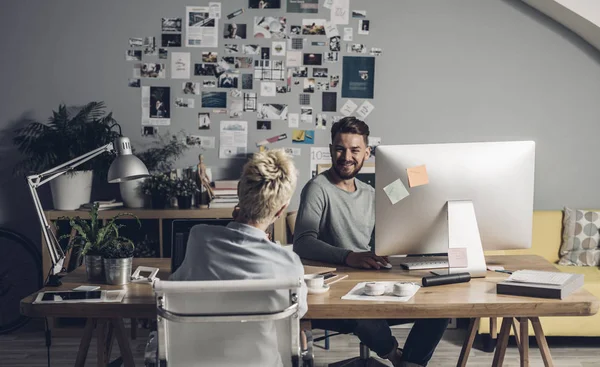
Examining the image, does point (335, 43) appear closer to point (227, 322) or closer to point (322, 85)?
point (322, 85)

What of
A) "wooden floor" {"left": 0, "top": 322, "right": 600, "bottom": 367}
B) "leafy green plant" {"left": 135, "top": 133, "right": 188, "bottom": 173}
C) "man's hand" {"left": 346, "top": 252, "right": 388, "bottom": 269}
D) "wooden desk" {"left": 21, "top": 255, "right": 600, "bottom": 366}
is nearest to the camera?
"wooden desk" {"left": 21, "top": 255, "right": 600, "bottom": 366}

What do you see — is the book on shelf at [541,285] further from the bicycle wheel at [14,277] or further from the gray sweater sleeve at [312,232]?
the bicycle wheel at [14,277]

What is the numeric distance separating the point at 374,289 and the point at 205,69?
99.8 inches

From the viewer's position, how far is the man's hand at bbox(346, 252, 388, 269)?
8.41ft

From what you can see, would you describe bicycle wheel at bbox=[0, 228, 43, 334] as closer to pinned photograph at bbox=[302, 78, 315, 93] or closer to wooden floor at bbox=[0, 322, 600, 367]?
wooden floor at bbox=[0, 322, 600, 367]

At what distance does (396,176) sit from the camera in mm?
2334

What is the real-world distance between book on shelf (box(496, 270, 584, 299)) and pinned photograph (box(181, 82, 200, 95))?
8.57 feet

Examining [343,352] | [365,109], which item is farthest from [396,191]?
[365,109]

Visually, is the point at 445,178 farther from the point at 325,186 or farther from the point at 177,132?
the point at 177,132

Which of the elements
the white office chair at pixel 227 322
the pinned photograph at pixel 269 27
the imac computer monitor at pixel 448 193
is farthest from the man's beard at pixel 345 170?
the pinned photograph at pixel 269 27

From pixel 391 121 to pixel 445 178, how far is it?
2.03 m

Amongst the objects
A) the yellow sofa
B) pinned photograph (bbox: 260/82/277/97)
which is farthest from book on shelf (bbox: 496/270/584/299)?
pinned photograph (bbox: 260/82/277/97)

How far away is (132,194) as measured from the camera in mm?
4082

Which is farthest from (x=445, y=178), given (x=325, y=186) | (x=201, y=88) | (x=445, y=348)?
(x=201, y=88)
